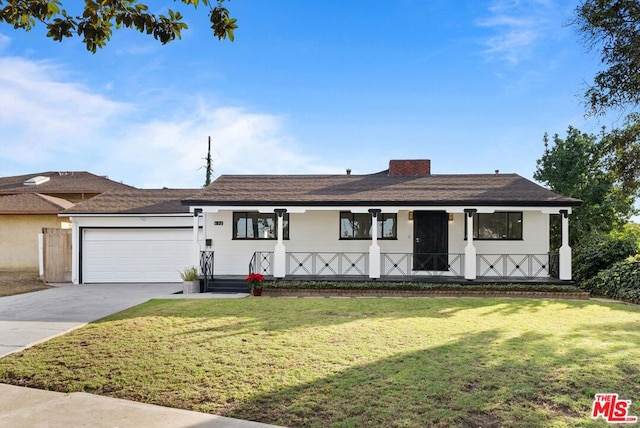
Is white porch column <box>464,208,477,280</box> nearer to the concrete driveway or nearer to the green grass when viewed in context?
the green grass

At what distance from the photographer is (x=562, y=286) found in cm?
1309

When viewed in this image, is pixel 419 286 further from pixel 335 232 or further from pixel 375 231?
pixel 335 232

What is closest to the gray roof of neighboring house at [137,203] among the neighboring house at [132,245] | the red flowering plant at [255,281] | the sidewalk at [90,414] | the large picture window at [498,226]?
the neighboring house at [132,245]

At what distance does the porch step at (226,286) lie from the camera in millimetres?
13445

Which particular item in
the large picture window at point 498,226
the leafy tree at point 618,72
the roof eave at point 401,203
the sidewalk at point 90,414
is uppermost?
the leafy tree at point 618,72

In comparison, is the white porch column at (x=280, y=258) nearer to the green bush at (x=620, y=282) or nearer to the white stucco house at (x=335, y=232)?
the white stucco house at (x=335, y=232)

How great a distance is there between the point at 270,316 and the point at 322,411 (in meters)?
4.93

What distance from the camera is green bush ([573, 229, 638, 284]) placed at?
1438 cm

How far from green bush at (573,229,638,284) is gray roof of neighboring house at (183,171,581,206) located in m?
2.54

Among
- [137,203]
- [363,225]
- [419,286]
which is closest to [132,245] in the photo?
[137,203]

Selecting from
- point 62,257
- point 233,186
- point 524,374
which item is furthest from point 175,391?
point 62,257

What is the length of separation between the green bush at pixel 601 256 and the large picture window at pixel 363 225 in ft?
21.8

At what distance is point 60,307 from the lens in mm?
10617

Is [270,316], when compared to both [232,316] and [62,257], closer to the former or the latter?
[232,316]
